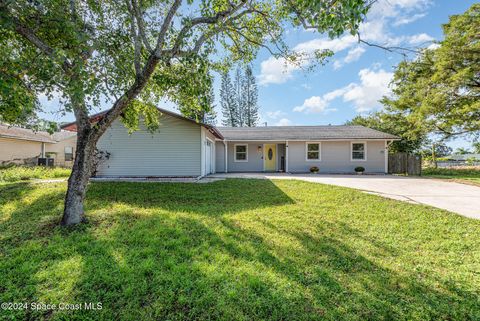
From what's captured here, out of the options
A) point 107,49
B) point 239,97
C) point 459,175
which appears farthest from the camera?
point 239,97

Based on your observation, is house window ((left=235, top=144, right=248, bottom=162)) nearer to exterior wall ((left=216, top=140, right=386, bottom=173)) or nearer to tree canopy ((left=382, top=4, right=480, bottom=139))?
exterior wall ((left=216, top=140, right=386, bottom=173))

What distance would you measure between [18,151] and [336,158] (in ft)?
76.3

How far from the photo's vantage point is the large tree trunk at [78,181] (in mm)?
4801

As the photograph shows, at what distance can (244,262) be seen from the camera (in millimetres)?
3393

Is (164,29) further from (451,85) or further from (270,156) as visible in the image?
(451,85)

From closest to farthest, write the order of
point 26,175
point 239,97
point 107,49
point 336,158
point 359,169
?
1. point 107,49
2. point 26,175
3. point 359,169
4. point 336,158
5. point 239,97

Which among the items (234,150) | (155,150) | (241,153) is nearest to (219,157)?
(234,150)

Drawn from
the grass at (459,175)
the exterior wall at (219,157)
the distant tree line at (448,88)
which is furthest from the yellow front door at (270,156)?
the grass at (459,175)

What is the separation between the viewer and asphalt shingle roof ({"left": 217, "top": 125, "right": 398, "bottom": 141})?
15588 millimetres

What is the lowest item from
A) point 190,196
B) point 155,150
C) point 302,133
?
point 190,196

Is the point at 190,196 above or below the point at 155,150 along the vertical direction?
below

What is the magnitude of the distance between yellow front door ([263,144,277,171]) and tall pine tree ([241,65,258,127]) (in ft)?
50.7

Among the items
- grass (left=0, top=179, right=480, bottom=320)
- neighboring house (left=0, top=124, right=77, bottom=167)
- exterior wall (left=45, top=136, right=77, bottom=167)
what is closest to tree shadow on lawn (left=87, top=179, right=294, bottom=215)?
grass (left=0, top=179, right=480, bottom=320)

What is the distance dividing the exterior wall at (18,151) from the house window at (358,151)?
910 inches
